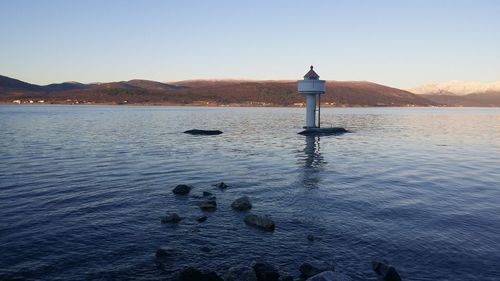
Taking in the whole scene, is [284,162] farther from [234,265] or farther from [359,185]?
[234,265]

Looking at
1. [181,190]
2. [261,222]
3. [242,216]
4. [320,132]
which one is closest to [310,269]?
[261,222]

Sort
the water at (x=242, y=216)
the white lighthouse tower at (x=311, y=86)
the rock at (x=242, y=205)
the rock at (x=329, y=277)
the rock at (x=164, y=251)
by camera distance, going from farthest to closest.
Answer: the white lighthouse tower at (x=311, y=86) → the rock at (x=242, y=205) → the rock at (x=164, y=251) → the water at (x=242, y=216) → the rock at (x=329, y=277)

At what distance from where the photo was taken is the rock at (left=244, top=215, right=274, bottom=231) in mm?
17969

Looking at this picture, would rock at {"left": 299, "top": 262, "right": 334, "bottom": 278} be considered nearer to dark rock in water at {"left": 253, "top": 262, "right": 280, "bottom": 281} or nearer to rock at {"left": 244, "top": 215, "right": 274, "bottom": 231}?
dark rock in water at {"left": 253, "top": 262, "right": 280, "bottom": 281}

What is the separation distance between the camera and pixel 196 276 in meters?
12.4

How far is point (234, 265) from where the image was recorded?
1398 centimetres

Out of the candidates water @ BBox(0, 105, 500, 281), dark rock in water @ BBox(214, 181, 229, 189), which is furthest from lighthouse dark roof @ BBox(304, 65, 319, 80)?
dark rock in water @ BBox(214, 181, 229, 189)

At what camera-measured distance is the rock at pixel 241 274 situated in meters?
12.5

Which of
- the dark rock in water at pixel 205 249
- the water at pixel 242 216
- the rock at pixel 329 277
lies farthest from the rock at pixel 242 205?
the rock at pixel 329 277

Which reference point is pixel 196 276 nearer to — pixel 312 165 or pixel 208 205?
pixel 208 205

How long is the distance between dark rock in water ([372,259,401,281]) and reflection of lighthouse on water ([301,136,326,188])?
1402 centimetres

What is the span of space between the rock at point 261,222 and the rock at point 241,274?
16.4ft

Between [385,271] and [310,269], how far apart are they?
2.57 m

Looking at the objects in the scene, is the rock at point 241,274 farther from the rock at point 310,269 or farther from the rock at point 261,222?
the rock at point 261,222
